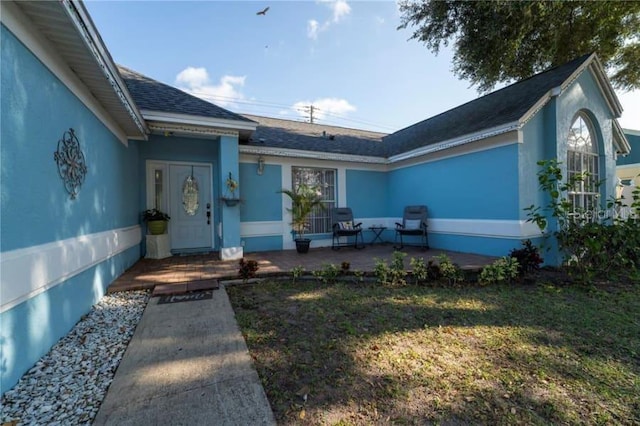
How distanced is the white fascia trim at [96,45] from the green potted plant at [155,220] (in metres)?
2.41

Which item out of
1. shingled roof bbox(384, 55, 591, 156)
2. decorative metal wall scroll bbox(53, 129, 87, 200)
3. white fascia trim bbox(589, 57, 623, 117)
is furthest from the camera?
white fascia trim bbox(589, 57, 623, 117)

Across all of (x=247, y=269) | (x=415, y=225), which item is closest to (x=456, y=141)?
(x=415, y=225)

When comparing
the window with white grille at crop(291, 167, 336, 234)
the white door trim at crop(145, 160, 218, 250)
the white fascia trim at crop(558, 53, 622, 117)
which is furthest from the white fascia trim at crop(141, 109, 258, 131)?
the white fascia trim at crop(558, 53, 622, 117)

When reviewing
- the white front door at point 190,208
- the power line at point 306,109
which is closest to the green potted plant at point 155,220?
the white front door at point 190,208

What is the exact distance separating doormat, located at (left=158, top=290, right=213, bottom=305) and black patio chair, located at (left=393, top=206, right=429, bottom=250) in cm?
488

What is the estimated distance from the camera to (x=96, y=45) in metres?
2.49

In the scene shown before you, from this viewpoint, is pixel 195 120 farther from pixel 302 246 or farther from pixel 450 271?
pixel 450 271

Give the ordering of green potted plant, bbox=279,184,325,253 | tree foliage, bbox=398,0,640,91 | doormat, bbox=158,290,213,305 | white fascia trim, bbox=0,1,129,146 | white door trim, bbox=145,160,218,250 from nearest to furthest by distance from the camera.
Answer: white fascia trim, bbox=0,1,129,146 < doormat, bbox=158,290,213,305 < white door trim, bbox=145,160,218,250 < green potted plant, bbox=279,184,325,253 < tree foliage, bbox=398,0,640,91

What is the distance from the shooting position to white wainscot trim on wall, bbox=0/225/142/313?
1763 millimetres

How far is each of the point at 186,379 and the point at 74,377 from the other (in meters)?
0.81

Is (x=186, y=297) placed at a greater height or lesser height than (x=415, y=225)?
lesser

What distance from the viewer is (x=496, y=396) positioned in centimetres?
170

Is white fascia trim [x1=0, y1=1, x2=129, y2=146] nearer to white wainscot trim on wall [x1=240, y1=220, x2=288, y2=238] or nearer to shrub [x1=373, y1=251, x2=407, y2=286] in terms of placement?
white wainscot trim on wall [x1=240, y1=220, x2=288, y2=238]

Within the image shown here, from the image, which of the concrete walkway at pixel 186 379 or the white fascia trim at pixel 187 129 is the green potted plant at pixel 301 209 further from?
the concrete walkway at pixel 186 379
